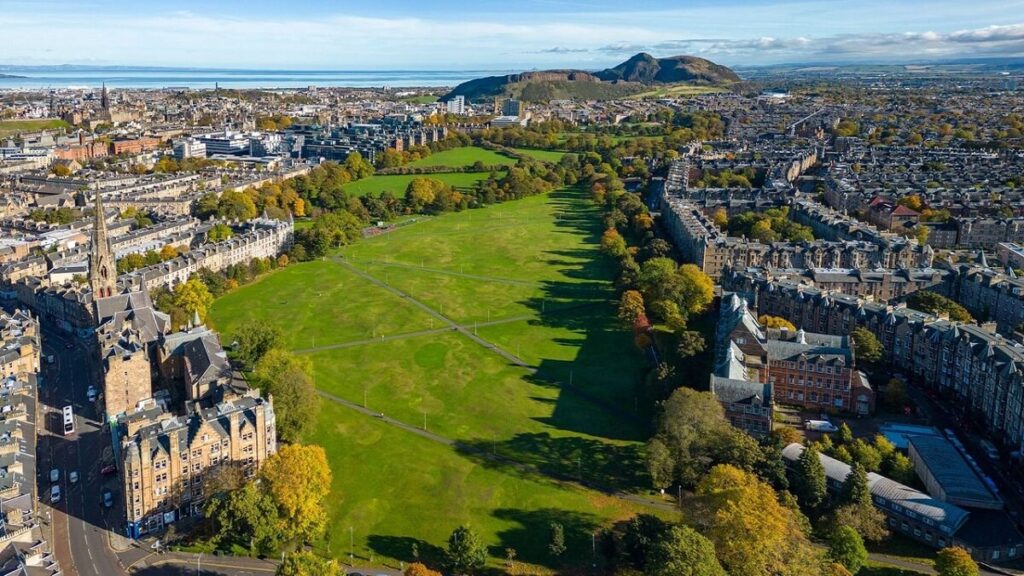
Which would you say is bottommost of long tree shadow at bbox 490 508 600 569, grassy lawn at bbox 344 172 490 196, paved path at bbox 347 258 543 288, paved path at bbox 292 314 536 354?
long tree shadow at bbox 490 508 600 569

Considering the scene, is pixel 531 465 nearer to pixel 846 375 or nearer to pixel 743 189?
pixel 846 375

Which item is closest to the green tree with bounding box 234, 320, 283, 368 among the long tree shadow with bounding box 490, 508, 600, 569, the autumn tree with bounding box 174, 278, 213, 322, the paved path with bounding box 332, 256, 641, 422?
the autumn tree with bounding box 174, 278, 213, 322

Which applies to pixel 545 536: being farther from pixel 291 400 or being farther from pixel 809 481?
pixel 291 400

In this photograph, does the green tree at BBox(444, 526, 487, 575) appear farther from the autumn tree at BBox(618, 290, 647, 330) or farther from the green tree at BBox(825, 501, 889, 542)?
the autumn tree at BBox(618, 290, 647, 330)

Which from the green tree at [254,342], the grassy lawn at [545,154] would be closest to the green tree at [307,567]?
the green tree at [254,342]

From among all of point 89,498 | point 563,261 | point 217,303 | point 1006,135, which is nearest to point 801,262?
point 563,261
